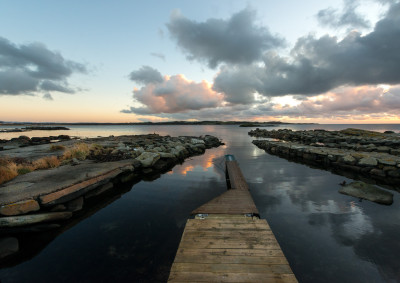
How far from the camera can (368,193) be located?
930 cm

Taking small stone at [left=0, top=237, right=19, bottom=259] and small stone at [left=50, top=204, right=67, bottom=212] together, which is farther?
small stone at [left=50, top=204, right=67, bottom=212]

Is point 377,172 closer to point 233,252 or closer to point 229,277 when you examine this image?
point 233,252

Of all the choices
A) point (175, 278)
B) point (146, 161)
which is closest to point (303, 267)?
point (175, 278)

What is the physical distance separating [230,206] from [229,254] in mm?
3117

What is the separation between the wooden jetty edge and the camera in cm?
326

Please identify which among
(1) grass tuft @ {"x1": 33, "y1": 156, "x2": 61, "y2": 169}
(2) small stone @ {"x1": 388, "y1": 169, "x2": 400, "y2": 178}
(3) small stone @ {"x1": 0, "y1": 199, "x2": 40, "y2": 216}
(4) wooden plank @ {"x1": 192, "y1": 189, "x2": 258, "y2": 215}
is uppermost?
(1) grass tuft @ {"x1": 33, "y1": 156, "x2": 61, "y2": 169}

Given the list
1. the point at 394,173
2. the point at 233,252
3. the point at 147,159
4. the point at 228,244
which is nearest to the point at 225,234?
the point at 228,244

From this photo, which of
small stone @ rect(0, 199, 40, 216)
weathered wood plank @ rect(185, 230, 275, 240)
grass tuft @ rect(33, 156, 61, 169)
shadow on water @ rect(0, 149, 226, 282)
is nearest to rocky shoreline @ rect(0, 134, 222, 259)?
Result: small stone @ rect(0, 199, 40, 216)

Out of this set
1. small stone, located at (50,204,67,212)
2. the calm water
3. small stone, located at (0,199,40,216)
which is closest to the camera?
the calm water

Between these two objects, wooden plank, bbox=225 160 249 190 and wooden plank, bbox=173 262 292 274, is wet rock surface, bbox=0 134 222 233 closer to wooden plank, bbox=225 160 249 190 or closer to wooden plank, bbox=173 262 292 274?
wooden plank, bbox=173 262 292 274

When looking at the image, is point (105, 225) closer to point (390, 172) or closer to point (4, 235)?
point (4, 235)

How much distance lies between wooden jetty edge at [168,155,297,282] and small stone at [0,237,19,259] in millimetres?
5394

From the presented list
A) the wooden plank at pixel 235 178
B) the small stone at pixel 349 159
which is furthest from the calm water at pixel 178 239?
the small stone at pixel 349 159

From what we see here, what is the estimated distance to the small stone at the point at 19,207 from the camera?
5.64 metres
